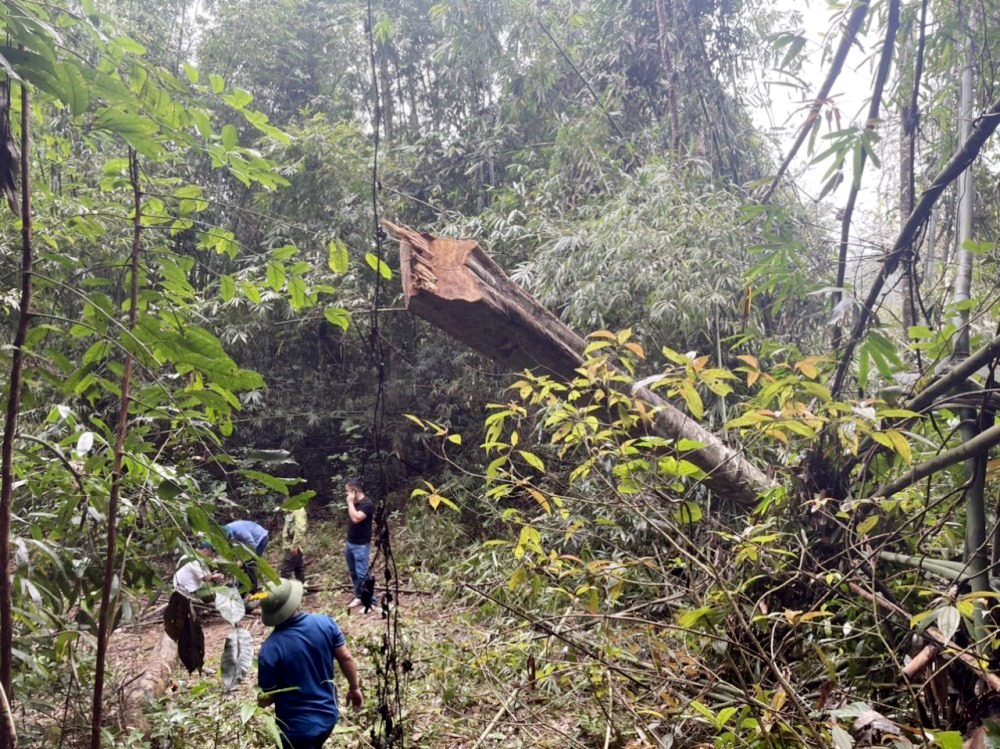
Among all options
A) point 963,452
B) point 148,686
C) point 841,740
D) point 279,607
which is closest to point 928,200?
point 963,452

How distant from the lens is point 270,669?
2781 millimetres

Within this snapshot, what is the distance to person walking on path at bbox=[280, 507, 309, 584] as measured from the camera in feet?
20.7

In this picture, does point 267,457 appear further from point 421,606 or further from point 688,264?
point 421,606

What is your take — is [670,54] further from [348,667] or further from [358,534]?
[348,667]

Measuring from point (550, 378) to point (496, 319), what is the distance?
0.63m

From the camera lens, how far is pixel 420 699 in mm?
3959

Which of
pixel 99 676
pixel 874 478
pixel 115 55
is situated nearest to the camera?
pixel 99 676

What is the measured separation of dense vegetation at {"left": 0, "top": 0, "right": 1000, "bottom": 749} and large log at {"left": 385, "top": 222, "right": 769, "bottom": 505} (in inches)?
5.7

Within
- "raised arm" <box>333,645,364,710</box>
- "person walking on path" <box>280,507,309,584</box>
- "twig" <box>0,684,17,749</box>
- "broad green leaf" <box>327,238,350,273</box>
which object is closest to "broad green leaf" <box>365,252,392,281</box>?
"broad green leaf" <box>327,238,350,273</box>

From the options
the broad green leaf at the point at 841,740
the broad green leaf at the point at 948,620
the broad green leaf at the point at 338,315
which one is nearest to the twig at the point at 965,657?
the broad green leaf at the point at 948,620

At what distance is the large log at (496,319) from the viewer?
2.73 meters

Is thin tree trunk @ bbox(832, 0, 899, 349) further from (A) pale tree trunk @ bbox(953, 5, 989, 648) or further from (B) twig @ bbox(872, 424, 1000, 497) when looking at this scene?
(B) twig @ bbox(872, 424, 1000, 497)

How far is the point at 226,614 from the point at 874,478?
7.43 feet

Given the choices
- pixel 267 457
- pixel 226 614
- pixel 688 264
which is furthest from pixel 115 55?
pixel 688 264
